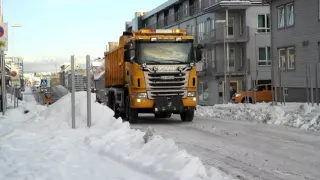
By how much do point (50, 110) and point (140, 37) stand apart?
423 centimetres

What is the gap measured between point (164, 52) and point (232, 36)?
30.9m

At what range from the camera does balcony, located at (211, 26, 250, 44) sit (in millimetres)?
46031

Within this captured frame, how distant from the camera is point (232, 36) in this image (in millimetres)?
46781

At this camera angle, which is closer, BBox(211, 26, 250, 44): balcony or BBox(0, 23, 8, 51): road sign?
BBox(0, 23, 8, 51): road sign

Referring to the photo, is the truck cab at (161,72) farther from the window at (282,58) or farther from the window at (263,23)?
the window at (263,23)

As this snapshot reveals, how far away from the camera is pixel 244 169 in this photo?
779cm

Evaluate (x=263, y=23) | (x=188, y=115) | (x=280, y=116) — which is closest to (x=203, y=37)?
(x=263, y=23)

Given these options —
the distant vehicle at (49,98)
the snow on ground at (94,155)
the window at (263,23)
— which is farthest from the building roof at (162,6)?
the snow on ground at (94,155)

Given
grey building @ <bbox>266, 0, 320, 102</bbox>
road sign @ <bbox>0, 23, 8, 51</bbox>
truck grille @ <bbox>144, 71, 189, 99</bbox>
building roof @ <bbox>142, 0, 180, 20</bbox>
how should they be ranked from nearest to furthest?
1. truck grille @ <bbox>144, 71, 189, 99</bbox>
2. road sign @ <bbox>0, 23, 8, 51</bbox>
3. grey building @ <bbox>266, 0, 320, 102</bbox>
4. building roof @ <bbox>142, 0, 180, 20</bbox>

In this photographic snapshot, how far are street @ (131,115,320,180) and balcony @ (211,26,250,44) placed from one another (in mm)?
31892

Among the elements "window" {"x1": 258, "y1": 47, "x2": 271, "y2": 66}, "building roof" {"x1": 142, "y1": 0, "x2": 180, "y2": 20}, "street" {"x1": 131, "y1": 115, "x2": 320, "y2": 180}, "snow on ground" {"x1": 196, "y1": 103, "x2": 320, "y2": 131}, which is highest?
"building roof" {"x1": 142, "y1": 0, "x2": 180, "y2": 20}

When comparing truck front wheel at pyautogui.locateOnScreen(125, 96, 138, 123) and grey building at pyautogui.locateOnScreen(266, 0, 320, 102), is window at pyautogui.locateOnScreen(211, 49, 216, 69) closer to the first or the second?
grey building at pyautogui.locateOnScreen(266, 0, 320, 102)

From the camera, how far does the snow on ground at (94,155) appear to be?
7025 mm

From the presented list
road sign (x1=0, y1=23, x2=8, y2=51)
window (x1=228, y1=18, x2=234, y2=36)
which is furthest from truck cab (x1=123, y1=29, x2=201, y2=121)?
window (x1=228, y1=18, x2=234, y2=36)
